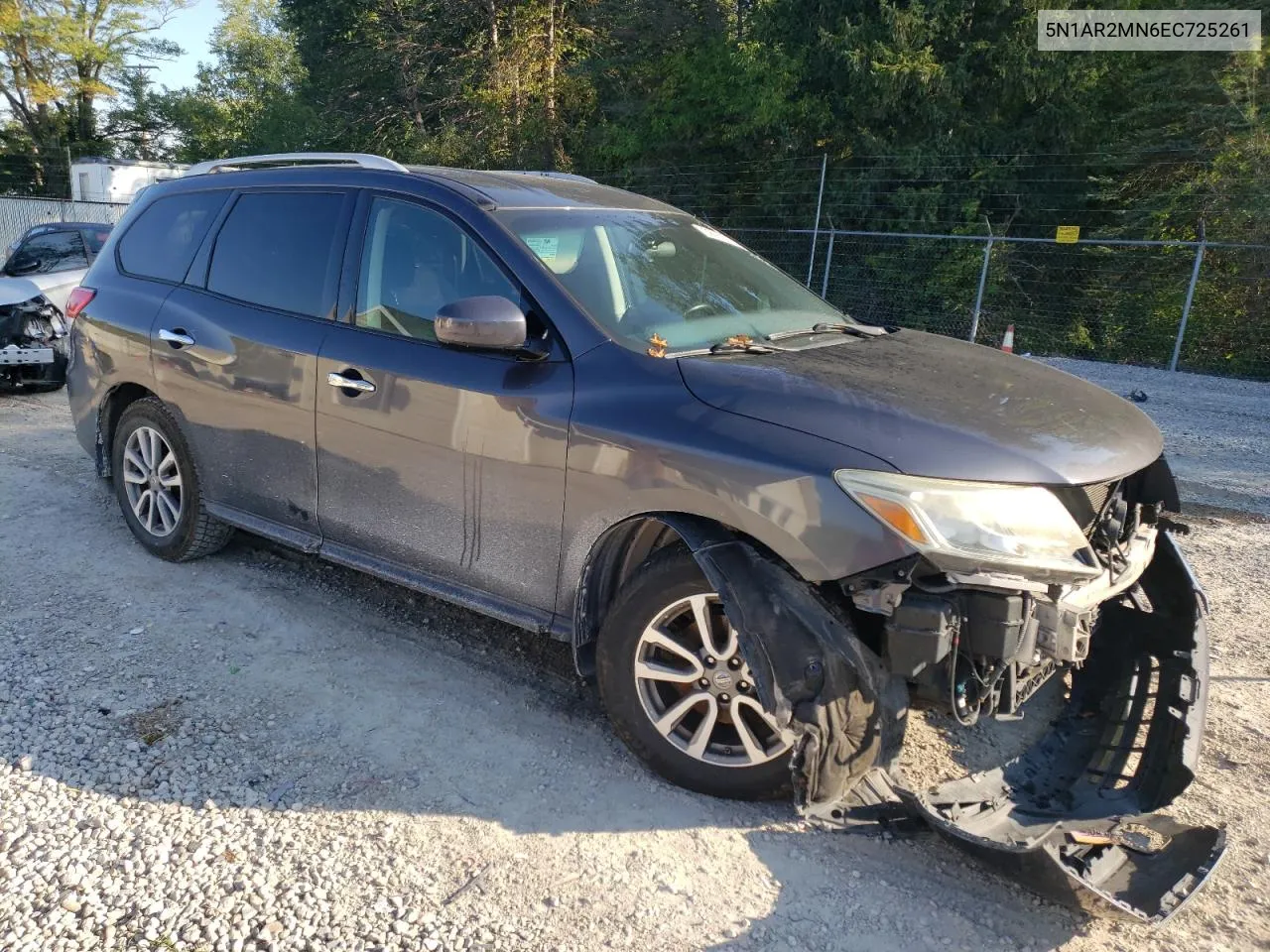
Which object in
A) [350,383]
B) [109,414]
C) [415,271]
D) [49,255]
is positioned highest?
[415,271]

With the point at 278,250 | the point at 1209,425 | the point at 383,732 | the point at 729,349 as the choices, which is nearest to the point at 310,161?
the point at 278,250

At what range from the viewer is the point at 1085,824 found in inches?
111

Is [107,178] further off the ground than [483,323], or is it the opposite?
[107,178]

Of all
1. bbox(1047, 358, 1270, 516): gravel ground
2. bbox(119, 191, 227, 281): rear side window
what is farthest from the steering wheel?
bbox(1047, 358, 1270, 516): gravel ground

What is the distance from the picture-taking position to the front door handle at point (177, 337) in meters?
4.62

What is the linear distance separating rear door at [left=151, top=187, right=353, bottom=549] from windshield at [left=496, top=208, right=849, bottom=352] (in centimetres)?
105

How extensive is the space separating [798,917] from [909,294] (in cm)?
1643

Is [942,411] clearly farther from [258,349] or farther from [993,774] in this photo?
[258,349]

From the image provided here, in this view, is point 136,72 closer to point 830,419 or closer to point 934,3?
point 934,3

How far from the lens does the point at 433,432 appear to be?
3643 millimetres

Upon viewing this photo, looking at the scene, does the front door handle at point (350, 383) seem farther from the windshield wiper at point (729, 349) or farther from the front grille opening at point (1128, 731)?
the front grille opening at point (1128, 731)

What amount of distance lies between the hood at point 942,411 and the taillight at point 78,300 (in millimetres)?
3817

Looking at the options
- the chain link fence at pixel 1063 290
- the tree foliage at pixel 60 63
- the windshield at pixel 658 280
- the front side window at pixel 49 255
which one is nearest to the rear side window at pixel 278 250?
the windshield at pixel 658 280

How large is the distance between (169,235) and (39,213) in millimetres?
25408
